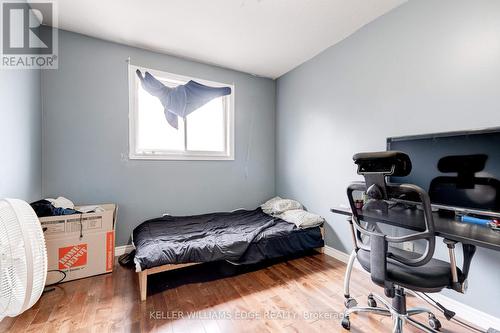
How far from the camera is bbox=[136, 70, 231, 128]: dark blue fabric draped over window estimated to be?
8.66 ft

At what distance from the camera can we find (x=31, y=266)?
2.85 ft

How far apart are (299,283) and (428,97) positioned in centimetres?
196

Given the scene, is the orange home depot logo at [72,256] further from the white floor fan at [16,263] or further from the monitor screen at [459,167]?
the monitor screen at [459,167]

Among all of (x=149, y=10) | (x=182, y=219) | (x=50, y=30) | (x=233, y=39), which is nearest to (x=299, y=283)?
(x=182, y=219)

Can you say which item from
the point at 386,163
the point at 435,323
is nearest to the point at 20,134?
the point at 386,163

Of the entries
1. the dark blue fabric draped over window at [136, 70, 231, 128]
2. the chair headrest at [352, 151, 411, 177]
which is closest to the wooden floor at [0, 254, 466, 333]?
the chair headrest at [352, 151, 411, 177]

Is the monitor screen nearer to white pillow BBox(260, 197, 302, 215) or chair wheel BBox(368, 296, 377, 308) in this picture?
chair wheel BBox(368, 296, 377, 308)

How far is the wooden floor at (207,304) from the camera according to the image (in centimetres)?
142

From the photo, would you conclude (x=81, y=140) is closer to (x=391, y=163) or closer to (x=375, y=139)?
(x=391, y=163)

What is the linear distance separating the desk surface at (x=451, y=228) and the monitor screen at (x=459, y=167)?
0.16 m

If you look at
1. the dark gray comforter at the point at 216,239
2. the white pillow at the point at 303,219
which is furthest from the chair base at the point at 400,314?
the white pillow at the point at 303,219

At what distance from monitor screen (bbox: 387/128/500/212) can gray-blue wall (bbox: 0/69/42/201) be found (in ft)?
10.2

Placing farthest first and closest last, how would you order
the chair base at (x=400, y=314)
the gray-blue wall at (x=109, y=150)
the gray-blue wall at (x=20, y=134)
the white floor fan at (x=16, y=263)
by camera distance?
the gray-blue wall at (x=109, y=150) < the gray-blue wall at (x=20, y=134) < the chair base at (x=400, y=314) < the white floor fan at (x=16, y=263)

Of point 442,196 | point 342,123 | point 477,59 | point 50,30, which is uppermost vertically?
point 50,30
